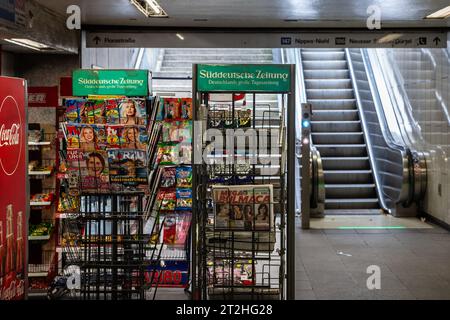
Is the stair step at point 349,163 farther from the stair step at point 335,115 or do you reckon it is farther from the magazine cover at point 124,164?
the magazine cover at point 124,164

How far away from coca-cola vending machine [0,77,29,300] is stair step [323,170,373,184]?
9.42 metres

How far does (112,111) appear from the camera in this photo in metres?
5.99

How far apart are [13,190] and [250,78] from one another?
194 centimetres

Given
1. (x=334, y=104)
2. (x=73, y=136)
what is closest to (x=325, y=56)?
(x=334, y=104)

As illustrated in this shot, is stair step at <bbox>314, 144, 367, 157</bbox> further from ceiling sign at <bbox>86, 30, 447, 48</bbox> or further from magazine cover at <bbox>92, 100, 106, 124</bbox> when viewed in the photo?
magazine cover at <bbox>92, 100, 106, 124</bbox>

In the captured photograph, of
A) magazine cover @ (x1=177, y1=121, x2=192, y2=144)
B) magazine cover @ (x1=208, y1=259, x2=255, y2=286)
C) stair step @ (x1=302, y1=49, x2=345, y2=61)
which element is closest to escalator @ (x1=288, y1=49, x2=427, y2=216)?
stair step @ (x1=302, y1=49, x2=345, y2=61)

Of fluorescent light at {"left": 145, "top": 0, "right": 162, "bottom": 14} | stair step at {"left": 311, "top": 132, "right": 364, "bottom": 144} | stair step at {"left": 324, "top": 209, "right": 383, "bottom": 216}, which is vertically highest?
fluorescent light at {"left": 145, "top": 0, "right": 162, "bottom": 14}

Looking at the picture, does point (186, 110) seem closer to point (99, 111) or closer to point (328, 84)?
point (99, 111)

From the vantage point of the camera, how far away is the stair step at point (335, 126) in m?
13.4

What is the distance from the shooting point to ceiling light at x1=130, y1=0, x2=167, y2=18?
7677mm

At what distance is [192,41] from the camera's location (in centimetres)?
997

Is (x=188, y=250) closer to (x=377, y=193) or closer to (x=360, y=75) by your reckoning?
(x=377, y=193)

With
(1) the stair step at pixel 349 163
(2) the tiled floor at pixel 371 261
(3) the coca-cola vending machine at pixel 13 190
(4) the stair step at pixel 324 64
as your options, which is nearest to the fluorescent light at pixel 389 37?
(2) the tiled floor at pixel 371 261
